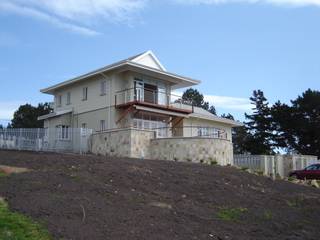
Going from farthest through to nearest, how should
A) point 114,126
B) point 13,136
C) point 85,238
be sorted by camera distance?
1. point 114,126
2. point 13,136
3. point 85,238

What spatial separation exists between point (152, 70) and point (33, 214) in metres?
26.0

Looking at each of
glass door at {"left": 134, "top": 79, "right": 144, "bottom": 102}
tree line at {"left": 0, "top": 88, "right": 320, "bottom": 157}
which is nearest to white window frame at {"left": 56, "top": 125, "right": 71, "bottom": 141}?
glass door at {"left": 134, "top": 79, "right": 144, "bottom": 102}

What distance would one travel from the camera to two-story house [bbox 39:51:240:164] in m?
35.0

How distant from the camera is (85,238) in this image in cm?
935

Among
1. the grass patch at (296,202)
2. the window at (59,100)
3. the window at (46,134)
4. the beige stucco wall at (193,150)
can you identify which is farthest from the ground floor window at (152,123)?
the grass patch at (296,202)

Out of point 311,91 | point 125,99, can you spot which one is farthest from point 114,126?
point 311,91

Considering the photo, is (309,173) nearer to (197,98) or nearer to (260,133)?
(260,133)

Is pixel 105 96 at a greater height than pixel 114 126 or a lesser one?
greater

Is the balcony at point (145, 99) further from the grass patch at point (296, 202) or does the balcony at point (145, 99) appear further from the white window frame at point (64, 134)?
the grass patch at point (296, 202)

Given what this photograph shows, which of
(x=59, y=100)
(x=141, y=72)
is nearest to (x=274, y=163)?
(x=141, y=72)

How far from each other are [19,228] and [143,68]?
26.3 m

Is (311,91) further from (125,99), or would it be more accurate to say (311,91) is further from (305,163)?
(125,99)

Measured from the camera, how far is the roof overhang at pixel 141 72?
3453 centimetres

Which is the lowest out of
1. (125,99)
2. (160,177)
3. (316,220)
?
(316,220)
